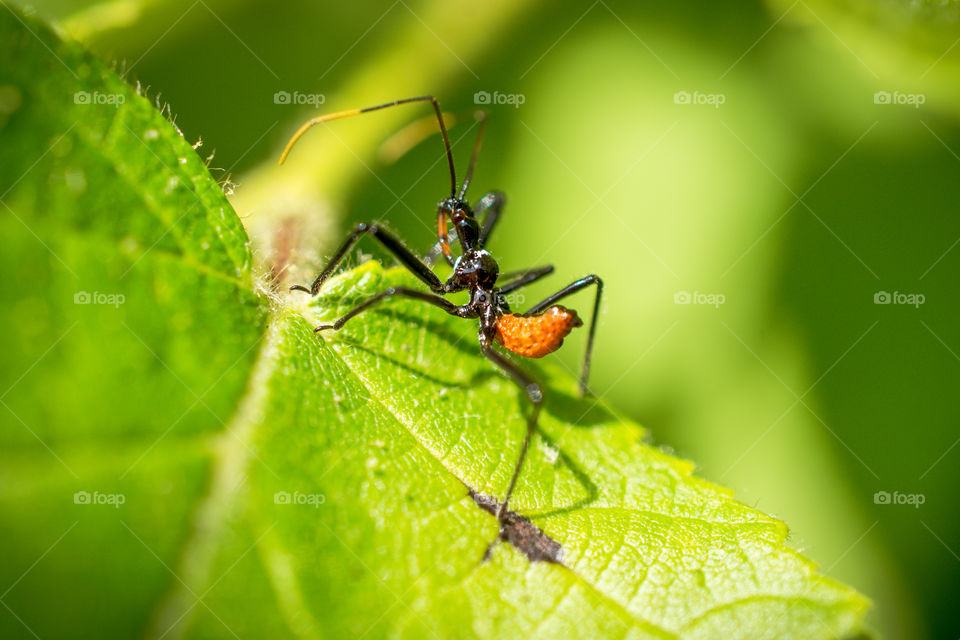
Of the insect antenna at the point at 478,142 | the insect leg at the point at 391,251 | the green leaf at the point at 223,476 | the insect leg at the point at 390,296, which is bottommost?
the green leaf at the point at 223,476

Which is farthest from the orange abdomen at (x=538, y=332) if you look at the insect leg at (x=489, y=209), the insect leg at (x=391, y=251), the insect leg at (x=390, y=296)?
A: the insect leg at (x=489, y=209)

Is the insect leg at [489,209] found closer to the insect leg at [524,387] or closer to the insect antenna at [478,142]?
the insect antenna at [478,142]

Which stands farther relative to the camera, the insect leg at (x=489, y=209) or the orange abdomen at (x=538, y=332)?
the insect leg at (x=489, y=209)

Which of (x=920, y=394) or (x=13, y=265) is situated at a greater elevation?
(x=920, y=394)

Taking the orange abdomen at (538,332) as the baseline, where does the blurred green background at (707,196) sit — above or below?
above

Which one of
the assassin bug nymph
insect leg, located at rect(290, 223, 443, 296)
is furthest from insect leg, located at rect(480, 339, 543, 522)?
insect leg, located at rect(290, 223, 443, 296)

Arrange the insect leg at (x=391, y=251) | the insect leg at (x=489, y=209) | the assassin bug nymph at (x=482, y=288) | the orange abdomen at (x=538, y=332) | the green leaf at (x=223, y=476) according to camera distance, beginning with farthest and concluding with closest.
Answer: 1. the insect leg at (x=489, y=209)
2. the orange abdomen at (x=538, y=332)
3. the insect leg at (x=391, y=251)
4. the assassin bug nymph at (x=482, y=288)
5. the green leaf at (x=223, y=476)

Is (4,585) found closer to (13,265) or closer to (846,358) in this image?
(13,265)

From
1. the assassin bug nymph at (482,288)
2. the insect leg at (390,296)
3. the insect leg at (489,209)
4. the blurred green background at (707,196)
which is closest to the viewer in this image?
the insect leg at (390,296)

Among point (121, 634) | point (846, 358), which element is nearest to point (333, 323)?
point (121, 634)
